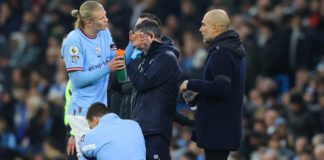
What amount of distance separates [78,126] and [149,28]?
1.27 m

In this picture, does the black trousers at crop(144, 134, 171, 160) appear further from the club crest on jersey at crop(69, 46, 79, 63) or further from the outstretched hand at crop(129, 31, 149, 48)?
the club crest on jersey at crop(69, 46, 79, 63)

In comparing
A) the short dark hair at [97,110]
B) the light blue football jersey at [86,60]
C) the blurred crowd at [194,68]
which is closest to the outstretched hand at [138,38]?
the light blue football jersey at [86,60]

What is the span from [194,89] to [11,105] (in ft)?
36.2

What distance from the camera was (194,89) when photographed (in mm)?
10281

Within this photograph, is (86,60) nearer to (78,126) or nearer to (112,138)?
(78,126)

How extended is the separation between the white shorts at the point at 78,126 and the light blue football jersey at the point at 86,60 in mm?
50

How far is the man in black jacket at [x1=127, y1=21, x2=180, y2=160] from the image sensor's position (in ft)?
34.2

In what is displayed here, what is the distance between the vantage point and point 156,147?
10.6 meters

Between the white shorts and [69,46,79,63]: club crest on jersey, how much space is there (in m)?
0.59

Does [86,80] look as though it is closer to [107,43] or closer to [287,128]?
[107,43]

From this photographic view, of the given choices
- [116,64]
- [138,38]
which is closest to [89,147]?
[116,64]

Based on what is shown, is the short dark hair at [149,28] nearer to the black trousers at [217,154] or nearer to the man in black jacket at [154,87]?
the man in black jacket at [154,87]

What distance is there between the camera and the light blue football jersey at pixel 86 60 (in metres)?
10.7

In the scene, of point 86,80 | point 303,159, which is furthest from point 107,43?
point 303,159
